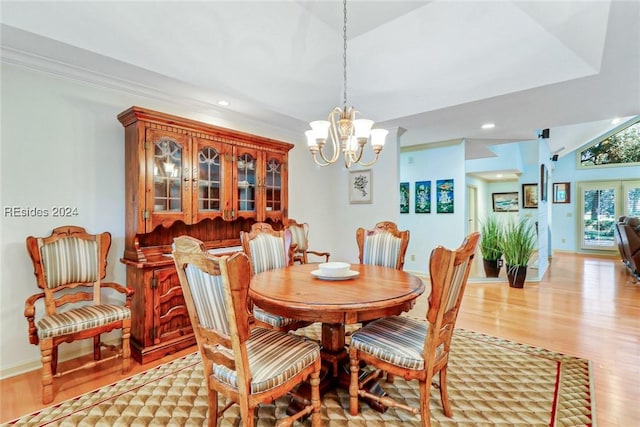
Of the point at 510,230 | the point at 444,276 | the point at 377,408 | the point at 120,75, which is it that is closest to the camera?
the point at 444,276

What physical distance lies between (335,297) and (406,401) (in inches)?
36.6

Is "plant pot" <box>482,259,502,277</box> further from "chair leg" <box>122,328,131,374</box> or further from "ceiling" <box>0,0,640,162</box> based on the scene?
"chair leg" <box>122,328,131,374</box>

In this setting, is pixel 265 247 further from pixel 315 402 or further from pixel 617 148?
pixel 617 148

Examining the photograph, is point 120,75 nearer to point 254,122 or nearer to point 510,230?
point 254,122

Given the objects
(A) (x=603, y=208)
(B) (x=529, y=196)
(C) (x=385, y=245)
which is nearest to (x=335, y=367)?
(C) (x=385, y=245)

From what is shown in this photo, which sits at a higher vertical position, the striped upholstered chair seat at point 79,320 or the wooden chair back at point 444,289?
the wooden chair back at point 444,289

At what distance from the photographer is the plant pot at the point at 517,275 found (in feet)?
15.8

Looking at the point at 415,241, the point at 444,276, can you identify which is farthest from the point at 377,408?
the point at 415,241

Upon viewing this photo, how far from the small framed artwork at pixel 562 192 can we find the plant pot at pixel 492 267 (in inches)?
203

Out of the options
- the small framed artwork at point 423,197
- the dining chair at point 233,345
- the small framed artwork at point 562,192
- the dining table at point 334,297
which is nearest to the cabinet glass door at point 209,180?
the dining table at point 334,297

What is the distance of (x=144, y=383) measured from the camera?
2176 millimetres

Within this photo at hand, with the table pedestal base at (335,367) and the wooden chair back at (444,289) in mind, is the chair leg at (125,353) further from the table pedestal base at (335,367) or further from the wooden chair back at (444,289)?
the wooden chair back at (444,289)

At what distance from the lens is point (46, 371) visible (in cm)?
197

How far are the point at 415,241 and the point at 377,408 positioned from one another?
14.2ft
